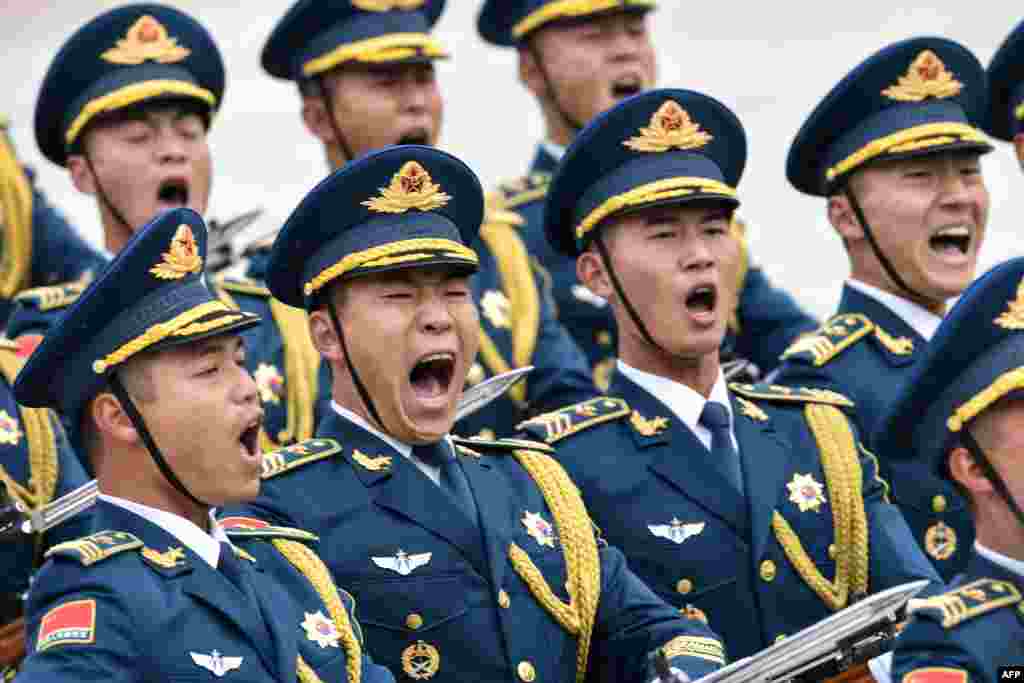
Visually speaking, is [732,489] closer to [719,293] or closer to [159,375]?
[719,293]

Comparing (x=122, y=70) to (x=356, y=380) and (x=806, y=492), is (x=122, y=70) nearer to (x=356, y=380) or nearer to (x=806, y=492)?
(x=356, y=380)

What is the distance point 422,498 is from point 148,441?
3.84 feet

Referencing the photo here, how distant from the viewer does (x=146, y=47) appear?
11.8 metres

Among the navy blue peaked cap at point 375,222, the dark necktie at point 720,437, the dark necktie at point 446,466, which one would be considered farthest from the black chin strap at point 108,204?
the dark necktie at point 720,437

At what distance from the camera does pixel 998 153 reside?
65.4ft

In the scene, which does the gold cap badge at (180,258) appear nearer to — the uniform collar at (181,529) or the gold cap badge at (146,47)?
the uniform collar at (181,529)

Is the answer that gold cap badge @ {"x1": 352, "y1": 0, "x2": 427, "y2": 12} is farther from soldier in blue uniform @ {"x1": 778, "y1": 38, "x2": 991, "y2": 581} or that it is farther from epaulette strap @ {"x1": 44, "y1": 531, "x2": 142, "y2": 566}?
epaulette strap @ {"x1": 44, "y1": 531, "x2": 142, "y2": 566}

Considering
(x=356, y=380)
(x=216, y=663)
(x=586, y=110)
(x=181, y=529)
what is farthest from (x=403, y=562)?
(x=586, y=110)

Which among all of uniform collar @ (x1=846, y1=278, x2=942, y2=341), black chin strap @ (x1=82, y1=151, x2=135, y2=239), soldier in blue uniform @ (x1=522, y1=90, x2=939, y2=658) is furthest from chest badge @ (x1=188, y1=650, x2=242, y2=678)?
uniform collar @ (x1=846, y1=278, x2=942, y2=341)

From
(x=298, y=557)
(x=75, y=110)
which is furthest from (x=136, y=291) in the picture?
(x=75, y=110)

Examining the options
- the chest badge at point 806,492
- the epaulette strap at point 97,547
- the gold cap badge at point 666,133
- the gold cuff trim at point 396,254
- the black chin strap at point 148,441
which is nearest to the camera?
the epaulette strap at point 97,547

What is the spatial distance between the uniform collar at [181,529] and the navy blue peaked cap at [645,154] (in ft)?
7.88

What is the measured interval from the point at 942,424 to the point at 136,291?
8.48 ft

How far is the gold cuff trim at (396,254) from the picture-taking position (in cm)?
899
